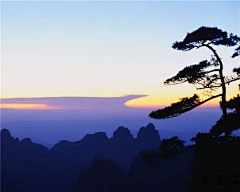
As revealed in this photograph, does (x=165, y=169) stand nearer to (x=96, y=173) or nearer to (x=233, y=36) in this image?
(x=96, y=173)

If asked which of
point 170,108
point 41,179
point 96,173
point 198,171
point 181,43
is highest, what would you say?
point 181,43

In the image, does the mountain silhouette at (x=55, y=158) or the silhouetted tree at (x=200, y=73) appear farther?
the mountain silhouette at (x=55, y=158)

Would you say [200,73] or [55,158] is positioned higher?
[200,73]

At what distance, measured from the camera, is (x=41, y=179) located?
9994 cm

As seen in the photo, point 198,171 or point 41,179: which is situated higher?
point 198,171

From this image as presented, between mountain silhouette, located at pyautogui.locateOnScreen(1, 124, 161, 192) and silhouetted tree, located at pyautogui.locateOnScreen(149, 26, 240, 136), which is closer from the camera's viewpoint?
silhouetted tree, located at pyautogui.locateOnScreen(149, 26, 240, 136)

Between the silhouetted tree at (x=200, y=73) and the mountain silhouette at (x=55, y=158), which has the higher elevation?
the silhouetted tree at (x=200, y=73)

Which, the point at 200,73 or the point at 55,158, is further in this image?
the point at 55,158

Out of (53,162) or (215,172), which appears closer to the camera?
(215,172)

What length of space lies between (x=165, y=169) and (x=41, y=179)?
182 feet

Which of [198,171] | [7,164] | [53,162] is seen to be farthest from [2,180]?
[198,171]

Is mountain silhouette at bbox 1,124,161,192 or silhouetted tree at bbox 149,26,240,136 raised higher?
silhouetted tree at bbox 149,26,240,136

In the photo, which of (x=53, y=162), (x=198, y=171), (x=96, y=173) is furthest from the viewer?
(x=53, y=162)

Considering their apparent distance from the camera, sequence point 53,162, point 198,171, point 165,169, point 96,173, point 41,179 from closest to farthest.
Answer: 1. point 198,171
2. point 165,169
3. point 96,173
4. point 41,179
5. point 53,162
